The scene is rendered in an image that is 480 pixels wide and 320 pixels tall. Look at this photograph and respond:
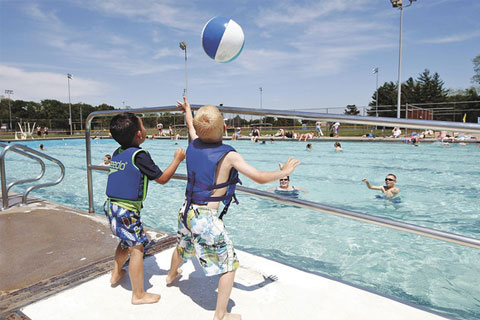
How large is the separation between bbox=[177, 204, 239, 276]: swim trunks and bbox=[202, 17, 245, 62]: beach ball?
222 centimetres

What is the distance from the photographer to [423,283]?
3.31 metres

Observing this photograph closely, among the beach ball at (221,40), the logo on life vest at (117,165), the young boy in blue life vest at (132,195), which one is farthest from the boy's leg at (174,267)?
the beach ball at (221,40)

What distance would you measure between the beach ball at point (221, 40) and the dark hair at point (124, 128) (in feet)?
5.54

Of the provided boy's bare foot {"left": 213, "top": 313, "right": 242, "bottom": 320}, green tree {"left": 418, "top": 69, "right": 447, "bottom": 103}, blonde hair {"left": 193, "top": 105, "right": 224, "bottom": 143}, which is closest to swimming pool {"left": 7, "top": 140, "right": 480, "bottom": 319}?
boy's bare foot {"left": 213, "top": 313, "right": 242, "bottom": 320}

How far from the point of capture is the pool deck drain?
1.83 meters

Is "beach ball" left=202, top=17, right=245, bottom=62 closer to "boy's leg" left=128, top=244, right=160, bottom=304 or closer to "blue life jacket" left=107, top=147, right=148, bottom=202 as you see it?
"blue life jacket" left=107, top=147, right=148, bottom=202

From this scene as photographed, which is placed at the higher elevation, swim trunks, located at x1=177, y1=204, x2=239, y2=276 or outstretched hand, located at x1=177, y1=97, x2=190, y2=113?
outstretched hand, located at x1=177, y1=97, x2=190, y2=113

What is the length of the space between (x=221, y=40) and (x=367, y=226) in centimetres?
368

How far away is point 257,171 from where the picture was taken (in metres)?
1.64

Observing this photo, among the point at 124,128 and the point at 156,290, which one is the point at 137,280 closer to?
the point at 156,290

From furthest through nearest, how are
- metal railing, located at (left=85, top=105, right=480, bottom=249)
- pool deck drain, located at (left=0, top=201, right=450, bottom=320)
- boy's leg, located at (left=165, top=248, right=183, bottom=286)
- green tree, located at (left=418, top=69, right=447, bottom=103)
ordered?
green tree, located at (left=418, top=69, right=447, bottom=103) → boy's leg, located at (left=165, top=248, right=183, bottom=286) → pool deck drain, located at (left=0, top=201, right=450, bottom=320) → metal railing, located at (left=85, top=105, right=480, bottom=249)

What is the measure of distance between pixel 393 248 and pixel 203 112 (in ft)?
12.2

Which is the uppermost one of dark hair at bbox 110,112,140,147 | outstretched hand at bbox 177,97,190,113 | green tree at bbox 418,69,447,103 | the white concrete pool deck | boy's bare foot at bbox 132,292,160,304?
green tree at bbox 418,69,447,103

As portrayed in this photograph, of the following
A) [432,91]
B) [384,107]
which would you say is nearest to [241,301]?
[384,107]
